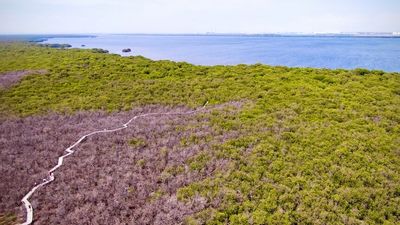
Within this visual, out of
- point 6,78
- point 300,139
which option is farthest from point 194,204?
point 6,78

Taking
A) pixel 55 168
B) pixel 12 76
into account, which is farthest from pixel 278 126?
pixel 12 76

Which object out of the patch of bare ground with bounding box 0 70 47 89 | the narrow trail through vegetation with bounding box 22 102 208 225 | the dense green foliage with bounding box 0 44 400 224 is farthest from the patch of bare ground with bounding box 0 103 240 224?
the patch of bare ground with bounding box 0 70 47 89

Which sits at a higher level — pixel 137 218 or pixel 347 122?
pixel 347 122

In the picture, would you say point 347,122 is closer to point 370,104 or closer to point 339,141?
point 339,141

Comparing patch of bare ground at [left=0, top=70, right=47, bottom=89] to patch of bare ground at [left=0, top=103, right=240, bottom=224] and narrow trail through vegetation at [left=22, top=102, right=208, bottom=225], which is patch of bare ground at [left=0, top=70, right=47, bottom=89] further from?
narrow trail through vegetation at [left=22, top=102, right=208, bottom=225]

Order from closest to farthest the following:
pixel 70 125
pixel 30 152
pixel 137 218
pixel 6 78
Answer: pixel 137 218 < pixel 30 152 < pixel 70 125 < pixel 6 78

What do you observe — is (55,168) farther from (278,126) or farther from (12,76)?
(12,76)
